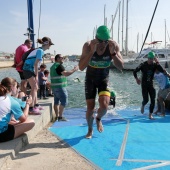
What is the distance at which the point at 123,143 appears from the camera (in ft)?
16.3

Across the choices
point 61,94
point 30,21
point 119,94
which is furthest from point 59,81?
point 119,94

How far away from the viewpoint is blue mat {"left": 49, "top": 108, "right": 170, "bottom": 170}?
159 inches

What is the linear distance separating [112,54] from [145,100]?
148 inches

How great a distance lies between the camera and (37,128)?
569 centimetres

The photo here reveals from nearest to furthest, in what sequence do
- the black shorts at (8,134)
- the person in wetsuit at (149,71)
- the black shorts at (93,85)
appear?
the black shorts at (8,134) → the black shorts at (93,85) → the person in wetsuit at (149,71)

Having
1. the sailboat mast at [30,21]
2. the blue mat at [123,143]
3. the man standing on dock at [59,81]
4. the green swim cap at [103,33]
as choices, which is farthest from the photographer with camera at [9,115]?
the sailboat mast at [30,21]

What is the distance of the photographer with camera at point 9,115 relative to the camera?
4207 mm

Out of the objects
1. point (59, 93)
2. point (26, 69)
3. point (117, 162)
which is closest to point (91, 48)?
point (117, 162)

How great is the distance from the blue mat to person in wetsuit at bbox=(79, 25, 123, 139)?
0.40m

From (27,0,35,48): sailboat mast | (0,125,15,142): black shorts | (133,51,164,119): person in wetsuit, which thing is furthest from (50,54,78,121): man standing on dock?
(27,0,35,48): sailboat mast

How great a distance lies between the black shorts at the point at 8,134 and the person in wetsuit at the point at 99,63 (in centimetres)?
149

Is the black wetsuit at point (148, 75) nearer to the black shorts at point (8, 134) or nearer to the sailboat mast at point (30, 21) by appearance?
the sailboat mast at point (30, 21)

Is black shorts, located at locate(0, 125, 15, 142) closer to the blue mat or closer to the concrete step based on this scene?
the concrete step

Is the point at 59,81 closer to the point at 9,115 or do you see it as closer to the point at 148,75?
the point at 148,75
